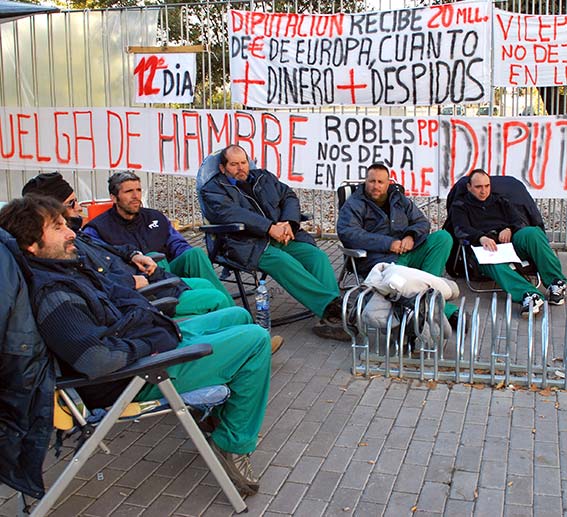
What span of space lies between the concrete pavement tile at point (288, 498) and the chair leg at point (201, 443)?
150 mm

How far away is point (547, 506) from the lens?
3.24 metres

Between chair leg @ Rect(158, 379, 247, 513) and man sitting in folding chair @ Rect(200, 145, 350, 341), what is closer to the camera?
chair leg @ Rect(158, 379, 247, 513)

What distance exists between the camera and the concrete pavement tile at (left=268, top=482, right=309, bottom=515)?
10.8 feet

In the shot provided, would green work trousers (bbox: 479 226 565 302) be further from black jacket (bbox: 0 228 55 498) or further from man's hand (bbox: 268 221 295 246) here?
black jacket (bbox: 0 228 55 498)

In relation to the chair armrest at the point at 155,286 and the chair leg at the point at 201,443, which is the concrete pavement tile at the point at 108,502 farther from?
the chair armrest at the point at 155,286

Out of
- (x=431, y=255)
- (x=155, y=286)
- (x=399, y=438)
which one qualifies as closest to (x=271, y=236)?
(x=431, y=255)

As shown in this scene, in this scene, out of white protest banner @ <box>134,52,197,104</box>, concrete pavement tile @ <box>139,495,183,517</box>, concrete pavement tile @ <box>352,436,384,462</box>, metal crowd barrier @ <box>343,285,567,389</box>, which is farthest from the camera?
white protest banner @ <box>134,52,197,104</box>

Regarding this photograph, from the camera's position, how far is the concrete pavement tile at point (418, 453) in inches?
145

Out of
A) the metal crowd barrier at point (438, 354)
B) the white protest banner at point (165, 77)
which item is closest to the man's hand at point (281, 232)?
the metal crowd barrier at point (438, 354)

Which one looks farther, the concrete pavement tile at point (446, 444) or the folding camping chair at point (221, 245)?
the folding camping chair at point (221, 245)

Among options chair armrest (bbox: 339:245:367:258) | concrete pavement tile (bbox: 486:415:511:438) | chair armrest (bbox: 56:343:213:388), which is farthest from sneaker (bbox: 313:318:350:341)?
chair armrest (bbox: 56:343:213:388)

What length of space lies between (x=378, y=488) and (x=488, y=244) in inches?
136

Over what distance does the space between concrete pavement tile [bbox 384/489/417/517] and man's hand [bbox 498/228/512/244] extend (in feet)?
11.9

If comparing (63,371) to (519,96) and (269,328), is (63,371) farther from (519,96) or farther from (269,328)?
(519,96)
